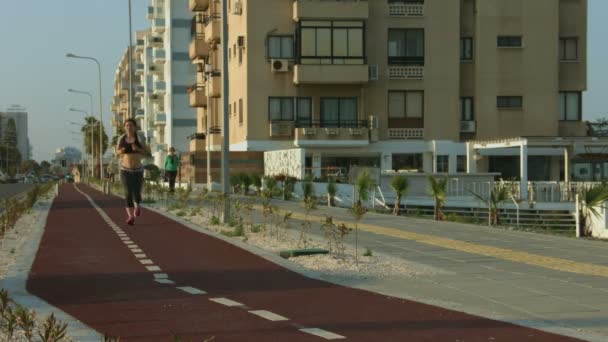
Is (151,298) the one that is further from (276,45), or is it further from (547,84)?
(547,84)

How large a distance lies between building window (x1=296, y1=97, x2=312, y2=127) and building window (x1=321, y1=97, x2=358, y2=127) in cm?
74

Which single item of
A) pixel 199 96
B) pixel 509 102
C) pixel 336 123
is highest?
pixel 199 96

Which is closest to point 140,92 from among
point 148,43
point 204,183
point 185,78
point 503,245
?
point 148,43

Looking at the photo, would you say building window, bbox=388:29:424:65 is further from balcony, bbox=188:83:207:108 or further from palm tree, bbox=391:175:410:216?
palm tree, bbox=391:175:410:216

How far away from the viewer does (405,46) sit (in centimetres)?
4969

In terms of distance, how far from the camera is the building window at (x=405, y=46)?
162 feet

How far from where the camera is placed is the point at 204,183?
5253 cm

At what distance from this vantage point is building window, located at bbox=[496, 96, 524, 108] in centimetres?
4969

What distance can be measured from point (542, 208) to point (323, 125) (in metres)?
21.6

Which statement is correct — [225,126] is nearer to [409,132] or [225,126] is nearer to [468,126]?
[409,132]

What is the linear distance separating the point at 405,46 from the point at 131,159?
3613 centimetres

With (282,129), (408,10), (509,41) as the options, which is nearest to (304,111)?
(282,129)

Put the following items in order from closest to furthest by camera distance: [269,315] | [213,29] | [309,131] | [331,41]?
[269,315] < [309,131] < [331,41] < [213,29]

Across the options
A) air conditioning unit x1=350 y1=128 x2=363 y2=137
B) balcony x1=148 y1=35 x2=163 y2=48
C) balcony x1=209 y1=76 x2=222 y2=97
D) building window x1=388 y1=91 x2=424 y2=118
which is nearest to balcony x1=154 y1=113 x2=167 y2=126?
balcony x1=148 y1=35 x2=163 y2=48
